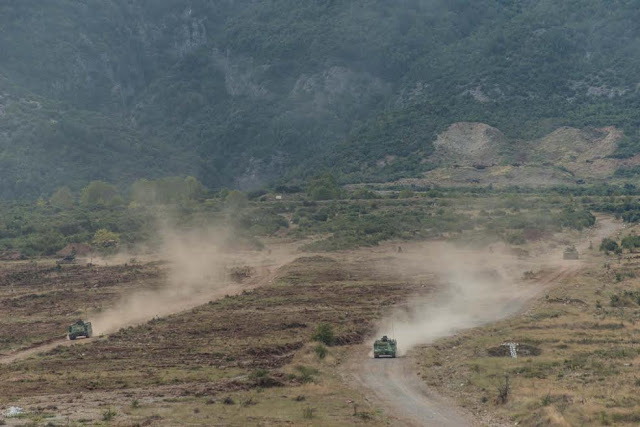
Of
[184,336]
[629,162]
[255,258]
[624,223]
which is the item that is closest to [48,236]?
[255,258]

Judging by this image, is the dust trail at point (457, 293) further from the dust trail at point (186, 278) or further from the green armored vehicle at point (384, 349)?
the dust trail at point (186, 278)

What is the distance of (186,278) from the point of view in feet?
283

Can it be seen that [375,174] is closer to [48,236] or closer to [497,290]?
[48,236]

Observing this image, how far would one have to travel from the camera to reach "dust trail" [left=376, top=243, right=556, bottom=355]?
188 feet

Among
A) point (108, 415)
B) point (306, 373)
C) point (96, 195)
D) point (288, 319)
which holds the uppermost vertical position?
point (96, 195)

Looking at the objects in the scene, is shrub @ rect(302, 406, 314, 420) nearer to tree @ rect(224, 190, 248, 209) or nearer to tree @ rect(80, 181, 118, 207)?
tree @ rect(224, 190, 248, 209)

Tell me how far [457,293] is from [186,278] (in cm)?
2667

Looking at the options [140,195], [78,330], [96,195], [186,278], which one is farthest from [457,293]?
[96,195]

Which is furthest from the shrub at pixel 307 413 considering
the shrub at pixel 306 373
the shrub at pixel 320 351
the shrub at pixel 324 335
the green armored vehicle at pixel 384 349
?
the shrub at pixel 324 335

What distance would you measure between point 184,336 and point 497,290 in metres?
29.4

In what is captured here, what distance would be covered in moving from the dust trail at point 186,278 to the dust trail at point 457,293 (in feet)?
56.5

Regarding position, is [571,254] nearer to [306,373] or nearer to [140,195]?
[306,373]

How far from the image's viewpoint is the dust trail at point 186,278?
66688 mm

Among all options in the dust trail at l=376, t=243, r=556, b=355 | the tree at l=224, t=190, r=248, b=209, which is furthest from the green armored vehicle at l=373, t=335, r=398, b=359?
the tree at l=224, t=190, r=248, b=209
